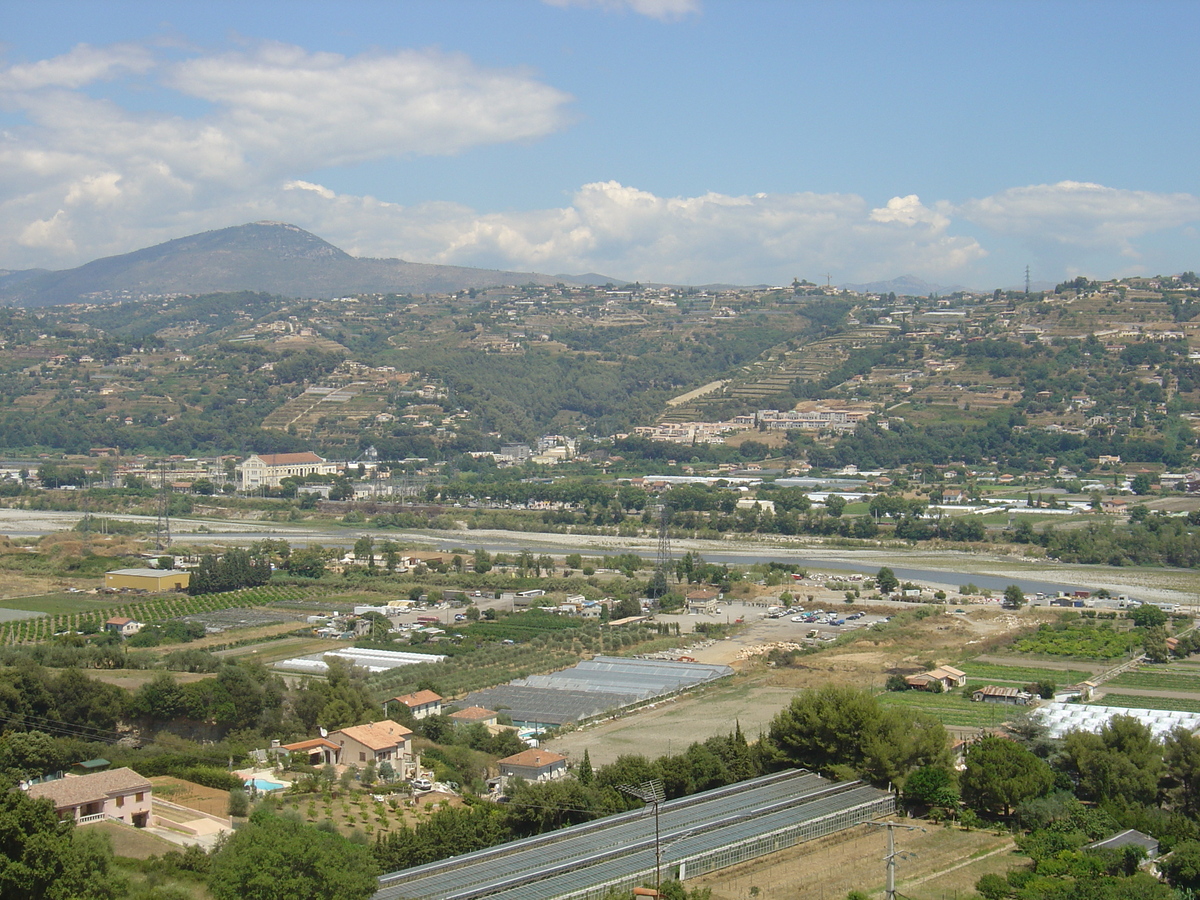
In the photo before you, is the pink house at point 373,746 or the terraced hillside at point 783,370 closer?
the pink house at point 373,746

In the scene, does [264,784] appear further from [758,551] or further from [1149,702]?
[758,551]

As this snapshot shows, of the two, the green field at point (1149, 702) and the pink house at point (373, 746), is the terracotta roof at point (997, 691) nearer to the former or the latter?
the green field at point (1149, 702)

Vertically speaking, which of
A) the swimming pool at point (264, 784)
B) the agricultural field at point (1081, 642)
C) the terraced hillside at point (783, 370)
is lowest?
the agricultural field at point (1081, 642)

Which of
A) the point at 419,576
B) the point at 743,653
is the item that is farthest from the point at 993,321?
the point at 743,653

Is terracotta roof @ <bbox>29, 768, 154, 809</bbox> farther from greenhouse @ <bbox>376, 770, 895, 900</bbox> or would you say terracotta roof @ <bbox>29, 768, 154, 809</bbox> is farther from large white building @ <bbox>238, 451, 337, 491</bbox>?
large white building @ <bbox>238, 451, 337, 491</bbox>

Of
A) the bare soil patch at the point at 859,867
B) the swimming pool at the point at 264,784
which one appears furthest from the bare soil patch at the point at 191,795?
the bare soil patch at the point at 859,867
